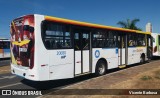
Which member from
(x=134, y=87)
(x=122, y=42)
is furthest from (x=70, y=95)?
(x=122, y=42)

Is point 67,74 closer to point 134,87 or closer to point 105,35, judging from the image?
point 134,87

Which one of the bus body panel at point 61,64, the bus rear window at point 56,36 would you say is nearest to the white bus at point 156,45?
the bus body panel at point 61,64

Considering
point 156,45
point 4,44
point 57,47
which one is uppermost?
point 4,44

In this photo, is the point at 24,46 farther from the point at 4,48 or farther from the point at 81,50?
the point at 4,48

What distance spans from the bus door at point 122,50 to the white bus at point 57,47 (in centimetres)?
127

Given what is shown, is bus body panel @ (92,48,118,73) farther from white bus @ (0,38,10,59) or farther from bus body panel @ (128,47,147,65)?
white bus @ (0,38,10,59)

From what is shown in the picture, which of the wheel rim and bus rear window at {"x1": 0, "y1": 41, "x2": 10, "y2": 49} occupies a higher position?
bus rear window at {"x1": 0, "y1": 41, "x2": 10, "y2": 49}

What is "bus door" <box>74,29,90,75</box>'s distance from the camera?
1140 centimetres

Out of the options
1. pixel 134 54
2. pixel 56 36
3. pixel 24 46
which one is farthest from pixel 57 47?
pixel 134 54

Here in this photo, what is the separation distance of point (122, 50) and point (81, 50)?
504 centimetres

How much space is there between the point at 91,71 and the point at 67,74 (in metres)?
2.18

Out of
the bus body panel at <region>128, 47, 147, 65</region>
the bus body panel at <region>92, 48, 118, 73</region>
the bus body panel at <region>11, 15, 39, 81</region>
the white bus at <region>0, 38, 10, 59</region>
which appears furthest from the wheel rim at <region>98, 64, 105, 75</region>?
the white bus at <region>0, 38, 10, 59</region>

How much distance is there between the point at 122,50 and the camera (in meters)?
15.8

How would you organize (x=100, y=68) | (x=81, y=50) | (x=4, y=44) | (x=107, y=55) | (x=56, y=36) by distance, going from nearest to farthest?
(x=56, y=36) → (x=81, y=50) → (x=100, y=68) → (x=107, y=55) → (x=4, y=44)
